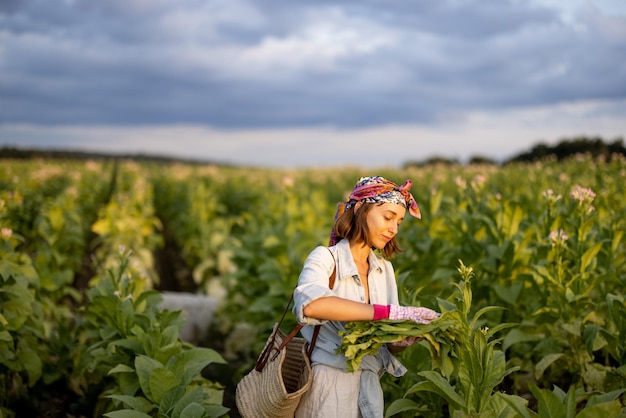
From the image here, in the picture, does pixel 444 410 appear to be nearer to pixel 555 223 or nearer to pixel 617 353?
pixel 617 353

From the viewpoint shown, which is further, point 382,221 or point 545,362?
point 545,362

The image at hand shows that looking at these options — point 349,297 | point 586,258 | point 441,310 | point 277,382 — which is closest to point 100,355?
point 277,382

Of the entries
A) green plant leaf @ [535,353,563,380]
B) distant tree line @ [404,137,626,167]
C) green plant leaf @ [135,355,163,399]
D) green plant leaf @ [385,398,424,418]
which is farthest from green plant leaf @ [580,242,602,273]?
distant tree line @ [404,137,626,167]

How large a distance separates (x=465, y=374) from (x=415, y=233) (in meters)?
4.00

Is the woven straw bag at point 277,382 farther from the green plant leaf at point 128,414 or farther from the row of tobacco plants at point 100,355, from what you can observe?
the green plant leaf at point 128,414

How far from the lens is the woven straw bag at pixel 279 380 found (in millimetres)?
3078

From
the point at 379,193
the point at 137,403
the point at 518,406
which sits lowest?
the point at 137,403

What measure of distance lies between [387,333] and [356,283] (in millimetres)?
403

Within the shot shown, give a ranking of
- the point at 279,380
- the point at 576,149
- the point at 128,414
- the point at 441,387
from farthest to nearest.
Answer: the point at 576,149, the point at 128,414, the point at 441,387, the point at 279,380

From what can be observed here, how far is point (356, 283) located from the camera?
10.8 ft

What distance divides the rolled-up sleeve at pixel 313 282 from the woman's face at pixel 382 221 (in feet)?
0.73

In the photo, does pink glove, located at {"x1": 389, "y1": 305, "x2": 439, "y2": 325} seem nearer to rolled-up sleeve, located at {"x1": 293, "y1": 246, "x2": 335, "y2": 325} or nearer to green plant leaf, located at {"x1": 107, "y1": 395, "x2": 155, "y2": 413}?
rolled-up sleeve, located at {"x1": 293, "y1": 246, "x2": 335, "y2": 325}

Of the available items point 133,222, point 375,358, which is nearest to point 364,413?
point 375,358

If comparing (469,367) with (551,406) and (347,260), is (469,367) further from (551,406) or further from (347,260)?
(347,260)
